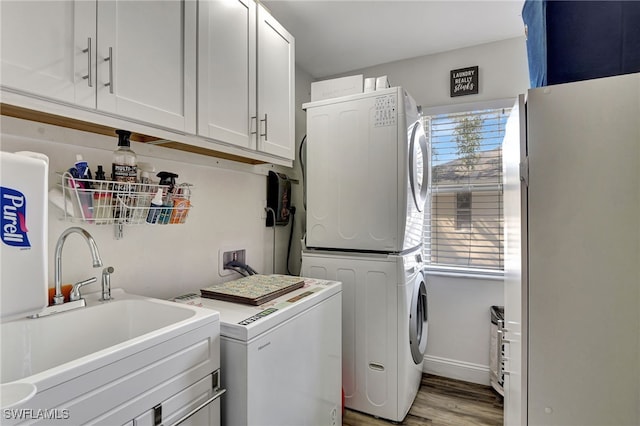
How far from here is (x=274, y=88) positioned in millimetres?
1757

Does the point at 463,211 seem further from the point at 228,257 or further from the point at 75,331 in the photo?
the point at 75,331

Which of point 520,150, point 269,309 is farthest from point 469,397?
point 520,150

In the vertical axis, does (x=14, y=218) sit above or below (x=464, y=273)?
above

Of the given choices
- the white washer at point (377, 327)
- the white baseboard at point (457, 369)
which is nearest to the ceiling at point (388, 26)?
the white washer at point (377, 327)

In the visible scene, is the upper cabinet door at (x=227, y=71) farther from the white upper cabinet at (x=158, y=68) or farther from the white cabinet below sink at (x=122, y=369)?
the white cabinet below sink at (x=122, y=369)

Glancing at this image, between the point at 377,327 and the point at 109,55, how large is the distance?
184 centimetres

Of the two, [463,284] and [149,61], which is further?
[463,284]

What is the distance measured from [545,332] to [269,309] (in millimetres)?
935

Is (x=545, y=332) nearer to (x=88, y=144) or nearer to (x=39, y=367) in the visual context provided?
(x=39, y=367)

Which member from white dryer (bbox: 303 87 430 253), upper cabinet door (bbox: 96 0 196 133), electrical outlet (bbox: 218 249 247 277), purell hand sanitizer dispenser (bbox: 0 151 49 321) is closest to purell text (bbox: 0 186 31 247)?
purell hand sanitizer dispenser (bbox: 0 151 49 321)

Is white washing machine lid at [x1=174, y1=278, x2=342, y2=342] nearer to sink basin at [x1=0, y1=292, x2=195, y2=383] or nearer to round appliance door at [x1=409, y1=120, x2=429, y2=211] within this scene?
sink basin at [x1=0, y1=292, x2=195, y2=383]

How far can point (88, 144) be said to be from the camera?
47.9 inches

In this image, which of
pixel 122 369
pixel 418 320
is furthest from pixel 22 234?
pixel 418 320

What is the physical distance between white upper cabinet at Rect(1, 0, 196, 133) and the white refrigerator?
120 cm
